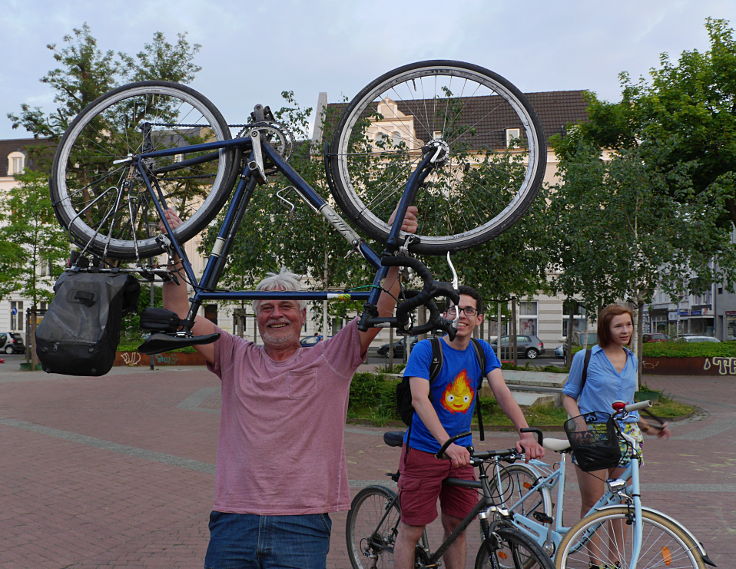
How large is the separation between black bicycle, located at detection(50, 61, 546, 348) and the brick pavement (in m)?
3.21

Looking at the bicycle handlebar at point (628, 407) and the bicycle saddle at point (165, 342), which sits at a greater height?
the bicycle saddle at point (165, 342)

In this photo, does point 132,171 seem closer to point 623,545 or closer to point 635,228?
point 623,545

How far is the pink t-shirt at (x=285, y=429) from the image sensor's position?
3.10 m

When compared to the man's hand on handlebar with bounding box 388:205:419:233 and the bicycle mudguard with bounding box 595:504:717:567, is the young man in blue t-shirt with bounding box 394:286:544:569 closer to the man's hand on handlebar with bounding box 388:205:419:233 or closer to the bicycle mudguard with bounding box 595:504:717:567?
the bicycle mudguard with bounding box 595:504:717:567

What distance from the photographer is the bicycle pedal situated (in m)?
4.73

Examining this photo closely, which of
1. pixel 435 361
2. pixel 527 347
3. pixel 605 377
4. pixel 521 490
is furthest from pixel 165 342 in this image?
pixel 527 347

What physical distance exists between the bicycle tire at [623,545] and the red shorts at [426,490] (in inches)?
25.5

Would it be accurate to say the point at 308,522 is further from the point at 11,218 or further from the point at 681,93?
the point at 11,218

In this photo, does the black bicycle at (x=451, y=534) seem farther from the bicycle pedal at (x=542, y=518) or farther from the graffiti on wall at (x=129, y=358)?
the graffiti on wall at (x=129, y=358)

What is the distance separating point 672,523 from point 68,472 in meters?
7.85

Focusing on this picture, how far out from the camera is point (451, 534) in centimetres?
446

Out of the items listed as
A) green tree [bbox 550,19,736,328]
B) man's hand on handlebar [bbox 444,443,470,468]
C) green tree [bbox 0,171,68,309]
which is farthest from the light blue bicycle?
green tree [bbox 0,171,68,309]

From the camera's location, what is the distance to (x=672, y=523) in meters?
4.01

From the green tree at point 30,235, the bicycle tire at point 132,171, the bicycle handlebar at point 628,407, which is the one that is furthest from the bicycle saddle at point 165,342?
the green tree at point 30,235
